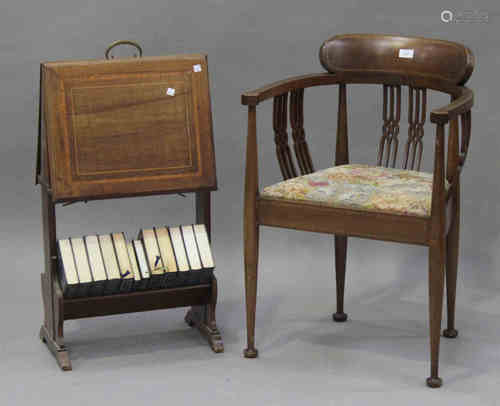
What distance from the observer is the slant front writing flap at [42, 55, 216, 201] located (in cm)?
372

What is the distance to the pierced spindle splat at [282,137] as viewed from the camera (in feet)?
13.1

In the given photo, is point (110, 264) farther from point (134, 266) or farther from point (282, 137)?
point (282, 137)

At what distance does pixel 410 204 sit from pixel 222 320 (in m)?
0.98

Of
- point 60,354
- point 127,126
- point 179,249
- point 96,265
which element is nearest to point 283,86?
point 127,126

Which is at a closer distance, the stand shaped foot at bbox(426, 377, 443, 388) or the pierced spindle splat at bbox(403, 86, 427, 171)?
the stand shaped foot at bbox(426, 377, 443, 388)

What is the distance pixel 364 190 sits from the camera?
12.5 ft

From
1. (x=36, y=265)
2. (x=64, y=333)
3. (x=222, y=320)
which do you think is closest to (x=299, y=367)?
(x=222, y=320)

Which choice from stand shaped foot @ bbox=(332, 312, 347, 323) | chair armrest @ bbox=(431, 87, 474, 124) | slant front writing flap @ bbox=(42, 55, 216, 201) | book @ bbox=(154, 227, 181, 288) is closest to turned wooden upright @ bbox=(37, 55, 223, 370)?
slant front writing flap @ bbox=(42, 55, 216, 201)

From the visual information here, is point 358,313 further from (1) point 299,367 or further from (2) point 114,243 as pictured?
(2) point 114,243

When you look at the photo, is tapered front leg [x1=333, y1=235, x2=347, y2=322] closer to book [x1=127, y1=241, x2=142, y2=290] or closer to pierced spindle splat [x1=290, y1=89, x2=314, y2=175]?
pierced spindle splat [x1=290, y1=89, x2=314, y2=175]

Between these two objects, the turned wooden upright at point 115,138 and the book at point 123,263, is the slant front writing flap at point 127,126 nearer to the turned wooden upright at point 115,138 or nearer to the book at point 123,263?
the turned wooden upright at point 115,138

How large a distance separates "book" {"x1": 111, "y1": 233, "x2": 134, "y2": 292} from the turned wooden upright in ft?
0.13

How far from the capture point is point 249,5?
5.06 meters

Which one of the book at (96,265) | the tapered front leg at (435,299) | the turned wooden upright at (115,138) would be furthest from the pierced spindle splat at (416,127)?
the book at (96,265)
